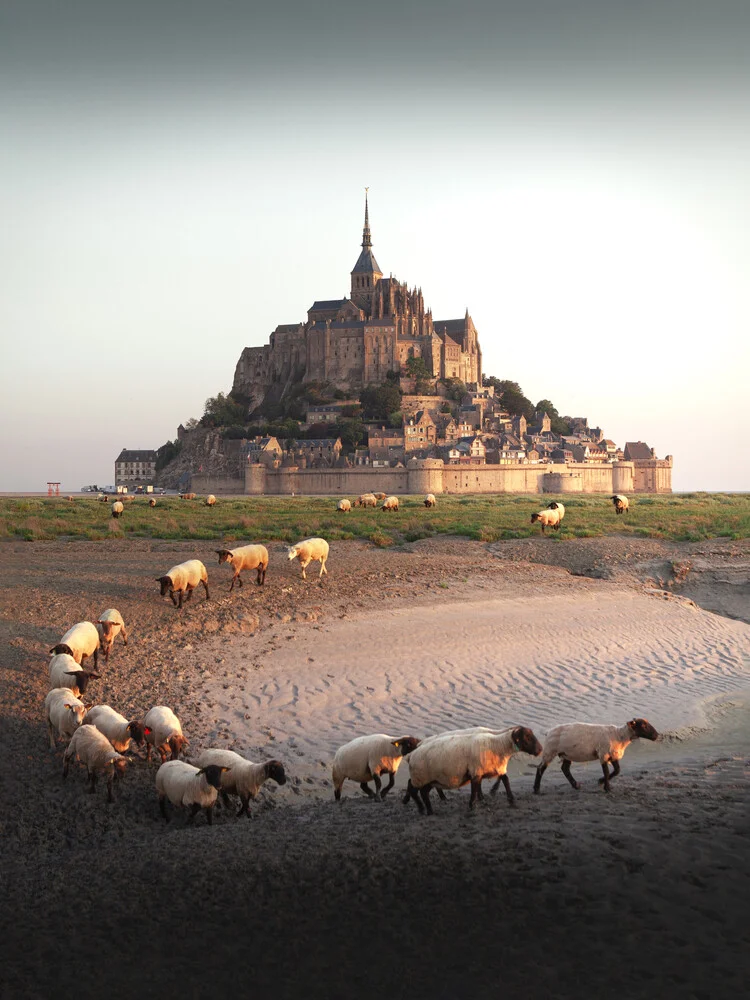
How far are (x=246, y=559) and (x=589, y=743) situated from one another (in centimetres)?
1017

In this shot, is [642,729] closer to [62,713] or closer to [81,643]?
[62,713]

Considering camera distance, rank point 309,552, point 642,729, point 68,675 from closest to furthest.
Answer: point 642,729
point 68,675
point 309,552

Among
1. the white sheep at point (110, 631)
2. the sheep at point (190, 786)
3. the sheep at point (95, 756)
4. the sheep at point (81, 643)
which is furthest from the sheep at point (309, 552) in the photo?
the sheep at point (190, 786)

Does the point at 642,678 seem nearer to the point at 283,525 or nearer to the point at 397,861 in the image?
the point at 397,861

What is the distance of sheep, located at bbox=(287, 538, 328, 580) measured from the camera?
17864mm

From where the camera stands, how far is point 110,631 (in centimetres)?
1195

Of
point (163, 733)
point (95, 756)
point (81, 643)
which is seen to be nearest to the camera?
point (95, 756)

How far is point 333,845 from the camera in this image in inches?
250

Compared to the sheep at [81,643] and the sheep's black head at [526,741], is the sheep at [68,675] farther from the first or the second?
the sheep's black head at [526,741]

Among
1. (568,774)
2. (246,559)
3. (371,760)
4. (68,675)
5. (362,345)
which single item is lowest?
(568,774)

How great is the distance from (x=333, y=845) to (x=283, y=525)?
2277cm

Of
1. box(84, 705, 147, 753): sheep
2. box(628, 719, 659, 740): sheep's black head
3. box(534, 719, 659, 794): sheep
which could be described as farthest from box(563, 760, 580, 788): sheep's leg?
box(84, 705, 147, 753): sheep

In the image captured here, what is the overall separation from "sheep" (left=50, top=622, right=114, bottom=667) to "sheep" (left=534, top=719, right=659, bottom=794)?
6.32 metres

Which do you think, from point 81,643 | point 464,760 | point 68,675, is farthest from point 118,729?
point 464,760
